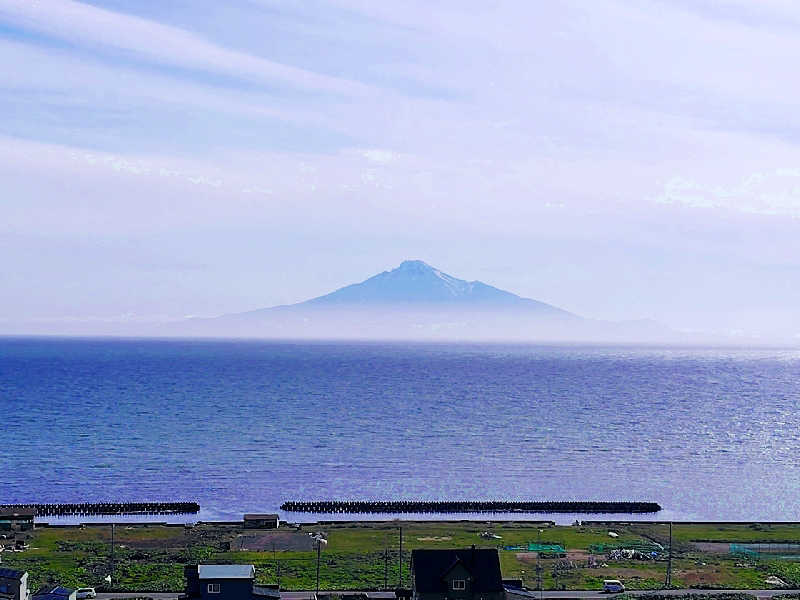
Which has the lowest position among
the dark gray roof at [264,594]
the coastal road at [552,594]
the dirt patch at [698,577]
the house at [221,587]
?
the dirt patch at [698,577]

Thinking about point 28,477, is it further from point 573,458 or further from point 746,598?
point 746,598

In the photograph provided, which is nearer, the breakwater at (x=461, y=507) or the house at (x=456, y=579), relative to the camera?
the house at (x=456, y=579)

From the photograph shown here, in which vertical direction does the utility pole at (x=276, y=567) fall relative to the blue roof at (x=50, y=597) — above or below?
below

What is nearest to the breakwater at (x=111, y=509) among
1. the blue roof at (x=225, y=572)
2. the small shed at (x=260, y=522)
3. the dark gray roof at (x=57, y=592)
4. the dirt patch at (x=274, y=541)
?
the small shed at (x=260, y=522)

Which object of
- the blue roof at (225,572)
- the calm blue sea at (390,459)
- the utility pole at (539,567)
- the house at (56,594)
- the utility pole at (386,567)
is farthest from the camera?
the calm blue sea at (390,459)

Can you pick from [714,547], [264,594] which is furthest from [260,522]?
[714,547]

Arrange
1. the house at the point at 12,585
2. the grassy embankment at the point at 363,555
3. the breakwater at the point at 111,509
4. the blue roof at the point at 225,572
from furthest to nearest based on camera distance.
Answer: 1. the breakwater at the point at 111,509
2. the grassy embankment at the point at 363,555
3. the house at the point at 12,585
4. the blue roof at the point at 225,572

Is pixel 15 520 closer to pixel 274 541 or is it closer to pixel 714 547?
pixel 274 541

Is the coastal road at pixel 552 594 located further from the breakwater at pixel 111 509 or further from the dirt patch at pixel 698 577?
the breakwater at pixel 111 509
